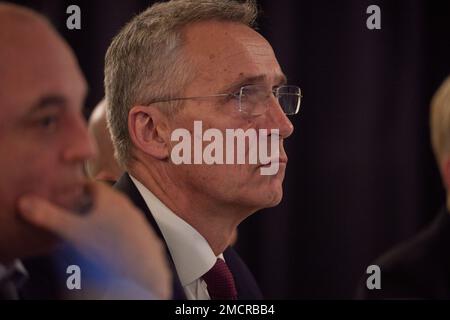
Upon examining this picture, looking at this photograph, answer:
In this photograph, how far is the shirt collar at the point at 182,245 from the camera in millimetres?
1657

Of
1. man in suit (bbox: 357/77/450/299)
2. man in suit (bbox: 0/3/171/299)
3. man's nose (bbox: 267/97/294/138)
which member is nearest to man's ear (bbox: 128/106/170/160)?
man in suit (bbox: 0/3/171/299)

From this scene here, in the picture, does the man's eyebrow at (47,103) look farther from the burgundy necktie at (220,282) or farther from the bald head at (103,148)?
the burgundy necktie at (220,282)

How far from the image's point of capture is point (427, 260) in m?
1.83

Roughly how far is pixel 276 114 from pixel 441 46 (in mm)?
472

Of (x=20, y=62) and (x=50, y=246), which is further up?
(x=20, y=62)

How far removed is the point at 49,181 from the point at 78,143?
0.31ft

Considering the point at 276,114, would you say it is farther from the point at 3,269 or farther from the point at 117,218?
the point at 3,269

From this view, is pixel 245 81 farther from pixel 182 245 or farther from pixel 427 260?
pixel 427 260

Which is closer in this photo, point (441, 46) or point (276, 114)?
point (276, 114)

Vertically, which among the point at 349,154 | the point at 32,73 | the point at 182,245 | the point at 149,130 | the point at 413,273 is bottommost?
the point at 413,273

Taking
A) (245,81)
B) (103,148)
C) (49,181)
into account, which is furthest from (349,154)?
(49,181)

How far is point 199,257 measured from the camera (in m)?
1.66

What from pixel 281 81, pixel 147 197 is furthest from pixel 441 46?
pixel 147 197

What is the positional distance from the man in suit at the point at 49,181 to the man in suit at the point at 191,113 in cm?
8
